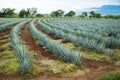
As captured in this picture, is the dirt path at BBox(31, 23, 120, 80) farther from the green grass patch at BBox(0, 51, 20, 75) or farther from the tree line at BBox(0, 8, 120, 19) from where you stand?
the tree line at BBox(0, 8, 120, 19)

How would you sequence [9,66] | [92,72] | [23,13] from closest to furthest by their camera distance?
1. [92,72]
2. [9,66]
3. [23,13]

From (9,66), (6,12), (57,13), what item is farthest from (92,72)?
(57,13)

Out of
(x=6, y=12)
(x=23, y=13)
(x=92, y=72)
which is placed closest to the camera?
(x=92, y=72)

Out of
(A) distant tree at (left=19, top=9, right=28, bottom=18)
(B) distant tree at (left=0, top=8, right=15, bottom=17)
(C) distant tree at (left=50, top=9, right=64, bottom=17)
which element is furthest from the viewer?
(C) distant tree at (left=50, top=9, right=64, bottom=17)

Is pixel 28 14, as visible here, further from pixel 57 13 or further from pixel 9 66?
pixel 9 66

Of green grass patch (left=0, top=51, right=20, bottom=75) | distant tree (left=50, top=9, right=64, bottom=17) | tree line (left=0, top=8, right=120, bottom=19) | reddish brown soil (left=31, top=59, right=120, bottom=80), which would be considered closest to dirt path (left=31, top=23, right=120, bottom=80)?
reddish brown soil (left=31, top=59, right=120, bottom=80)

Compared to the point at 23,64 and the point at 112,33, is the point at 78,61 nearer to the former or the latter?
the point at 23,64

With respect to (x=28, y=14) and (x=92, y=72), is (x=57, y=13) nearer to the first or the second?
(x=28, y=14)

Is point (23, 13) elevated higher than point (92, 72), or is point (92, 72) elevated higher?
point (92, 72)

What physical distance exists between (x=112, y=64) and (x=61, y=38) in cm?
772

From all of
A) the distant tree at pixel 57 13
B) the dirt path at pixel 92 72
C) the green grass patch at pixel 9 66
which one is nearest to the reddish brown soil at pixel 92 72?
the dirt path at pixel 92 72

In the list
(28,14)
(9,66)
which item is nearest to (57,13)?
(28,14)

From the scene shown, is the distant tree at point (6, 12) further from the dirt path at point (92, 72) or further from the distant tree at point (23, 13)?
the dirt path at point (92, 72)

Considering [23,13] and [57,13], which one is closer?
[23,13]
